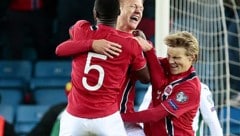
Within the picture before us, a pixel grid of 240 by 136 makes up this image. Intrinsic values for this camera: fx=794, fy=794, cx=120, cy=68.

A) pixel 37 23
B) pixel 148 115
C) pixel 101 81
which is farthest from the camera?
pixel 37 23

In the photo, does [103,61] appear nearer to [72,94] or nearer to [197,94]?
[72,94]

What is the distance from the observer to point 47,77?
641 cm

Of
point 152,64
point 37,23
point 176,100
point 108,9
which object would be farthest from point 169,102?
point 37,23

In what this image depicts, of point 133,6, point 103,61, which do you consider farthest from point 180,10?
point 103,61

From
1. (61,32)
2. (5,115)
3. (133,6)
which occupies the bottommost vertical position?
(5,115)

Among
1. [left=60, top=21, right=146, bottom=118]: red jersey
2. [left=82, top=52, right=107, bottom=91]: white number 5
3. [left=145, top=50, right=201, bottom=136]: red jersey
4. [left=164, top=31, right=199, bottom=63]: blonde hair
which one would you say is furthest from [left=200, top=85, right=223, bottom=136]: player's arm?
[left=82, top=52, right=107, bottom=91]: white number 5

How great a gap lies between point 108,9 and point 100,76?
9.7 inches

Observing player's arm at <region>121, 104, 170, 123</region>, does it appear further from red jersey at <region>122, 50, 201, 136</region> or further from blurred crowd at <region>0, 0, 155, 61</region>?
blurred crowd at <region>0, 0, 155, 61</region>

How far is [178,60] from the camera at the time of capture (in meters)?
3.11

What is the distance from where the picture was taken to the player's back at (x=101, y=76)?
9.53 ft

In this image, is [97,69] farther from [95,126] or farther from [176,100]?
[176,100]

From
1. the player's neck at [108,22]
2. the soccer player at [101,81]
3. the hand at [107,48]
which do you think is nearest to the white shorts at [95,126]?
the soccer player at [101,81]

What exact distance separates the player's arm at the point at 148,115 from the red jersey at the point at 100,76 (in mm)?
151

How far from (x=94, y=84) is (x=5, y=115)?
323cm
